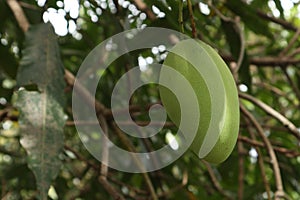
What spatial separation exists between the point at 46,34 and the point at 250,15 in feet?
1.01

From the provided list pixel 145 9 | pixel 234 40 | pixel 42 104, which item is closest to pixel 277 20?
pixel 234 40

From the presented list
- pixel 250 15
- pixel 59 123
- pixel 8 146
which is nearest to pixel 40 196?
pixel 59 123

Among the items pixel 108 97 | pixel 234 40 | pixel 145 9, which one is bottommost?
pixel 108 97

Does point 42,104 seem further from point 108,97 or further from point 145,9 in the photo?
point 108,97

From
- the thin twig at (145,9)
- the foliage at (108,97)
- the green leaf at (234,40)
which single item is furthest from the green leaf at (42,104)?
the green leaf at (234,40)

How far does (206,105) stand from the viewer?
0.49 metres

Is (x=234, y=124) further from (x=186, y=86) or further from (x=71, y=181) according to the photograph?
(x=71, y=181)

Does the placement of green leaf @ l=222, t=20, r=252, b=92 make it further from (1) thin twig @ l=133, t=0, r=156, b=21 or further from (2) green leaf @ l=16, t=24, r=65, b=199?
(2) green leaf @ l=16, t=24, r=65, b=199

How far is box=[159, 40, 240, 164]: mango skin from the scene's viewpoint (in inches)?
19.2

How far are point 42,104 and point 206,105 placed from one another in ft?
0.80

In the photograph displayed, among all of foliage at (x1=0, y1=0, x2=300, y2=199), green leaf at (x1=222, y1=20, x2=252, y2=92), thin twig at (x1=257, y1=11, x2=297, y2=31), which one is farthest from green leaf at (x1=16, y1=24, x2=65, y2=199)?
thin twig at (x1=257, y1=11, x2=297, y2=31)

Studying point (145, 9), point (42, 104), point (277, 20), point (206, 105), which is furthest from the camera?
point (277, 20)

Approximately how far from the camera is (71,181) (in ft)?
4.20

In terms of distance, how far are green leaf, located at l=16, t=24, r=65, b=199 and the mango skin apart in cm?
17
